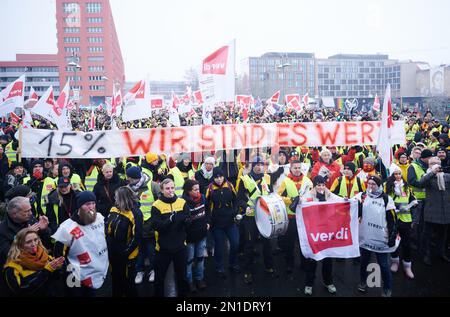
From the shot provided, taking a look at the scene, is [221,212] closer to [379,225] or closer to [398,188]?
[379,225]

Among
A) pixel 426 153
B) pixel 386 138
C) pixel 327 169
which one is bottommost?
pixel 327 169

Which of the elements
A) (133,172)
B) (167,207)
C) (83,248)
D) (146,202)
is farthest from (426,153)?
(83,248)

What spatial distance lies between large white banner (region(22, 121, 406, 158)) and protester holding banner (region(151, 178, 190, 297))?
1296 mm

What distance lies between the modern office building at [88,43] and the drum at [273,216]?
91.4 metres

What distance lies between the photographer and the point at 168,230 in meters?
4.32

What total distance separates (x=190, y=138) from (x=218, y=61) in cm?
207

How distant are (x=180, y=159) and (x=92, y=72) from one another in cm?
9280

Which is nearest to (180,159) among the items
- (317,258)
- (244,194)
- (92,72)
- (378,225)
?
(244,194)

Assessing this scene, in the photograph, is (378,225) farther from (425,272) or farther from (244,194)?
(244,194)

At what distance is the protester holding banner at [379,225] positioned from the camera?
14.8ft

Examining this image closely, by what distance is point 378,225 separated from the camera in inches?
179

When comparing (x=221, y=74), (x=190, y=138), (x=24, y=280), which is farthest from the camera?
(x=221, y=74)

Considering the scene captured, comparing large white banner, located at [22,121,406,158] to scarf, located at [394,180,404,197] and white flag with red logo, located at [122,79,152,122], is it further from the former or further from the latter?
white flag with red logo, located at [122,79,152,122]

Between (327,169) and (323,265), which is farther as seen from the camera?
(327,169)
